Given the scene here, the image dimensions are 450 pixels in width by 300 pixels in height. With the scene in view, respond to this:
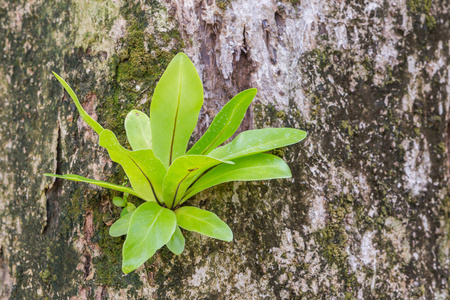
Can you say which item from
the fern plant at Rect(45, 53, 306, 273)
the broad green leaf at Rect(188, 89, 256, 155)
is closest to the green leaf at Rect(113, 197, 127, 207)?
the fern plant at Rect(45, 53, 306, 273)

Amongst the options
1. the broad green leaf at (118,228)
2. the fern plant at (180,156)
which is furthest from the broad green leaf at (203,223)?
the broad green leaf at (118,228)

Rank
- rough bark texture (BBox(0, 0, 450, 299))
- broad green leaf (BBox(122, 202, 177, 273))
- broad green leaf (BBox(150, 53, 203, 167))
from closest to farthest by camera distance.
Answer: broad green leaf (BBox(122, 202, 177, 273)) < broad green leaf (BBox(150, 53, 203, 167)) < rough bark texture (BBox(0, 0, 450, 299))

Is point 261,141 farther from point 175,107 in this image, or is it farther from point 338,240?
point 338,240

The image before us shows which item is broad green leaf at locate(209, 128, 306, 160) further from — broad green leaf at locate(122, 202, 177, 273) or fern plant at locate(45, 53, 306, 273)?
broad green leaf at locate(122, 202, 177, 273)

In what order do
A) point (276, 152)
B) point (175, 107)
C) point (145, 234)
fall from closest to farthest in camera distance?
point (145, 234) < point (175, 107) < point (276, 152)

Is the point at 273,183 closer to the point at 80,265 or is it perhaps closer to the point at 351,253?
the point at 351,253

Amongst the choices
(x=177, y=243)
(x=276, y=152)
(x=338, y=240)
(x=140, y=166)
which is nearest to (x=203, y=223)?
(x=177, y=243)
